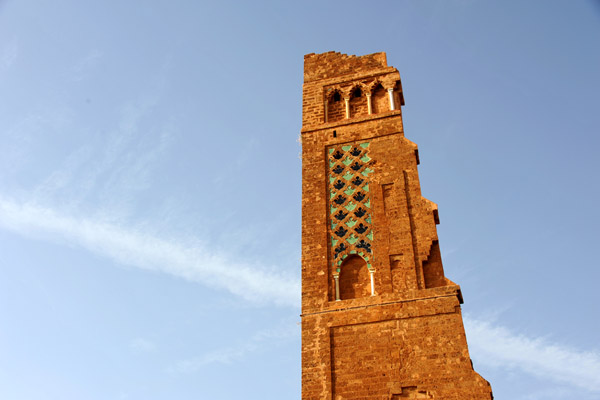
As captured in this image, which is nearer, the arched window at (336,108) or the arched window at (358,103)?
the arched window at (358,103)

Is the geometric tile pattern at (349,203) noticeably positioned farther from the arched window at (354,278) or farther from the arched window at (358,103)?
the arched window at (358,103)

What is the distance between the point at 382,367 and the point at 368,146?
5.66m

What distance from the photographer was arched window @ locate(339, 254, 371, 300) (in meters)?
13.1

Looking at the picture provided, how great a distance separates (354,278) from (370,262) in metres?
0.49

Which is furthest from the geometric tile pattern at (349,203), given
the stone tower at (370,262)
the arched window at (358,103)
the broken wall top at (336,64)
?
the broken wall top at (336,64)

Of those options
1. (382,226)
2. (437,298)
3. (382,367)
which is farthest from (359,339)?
(382,226)

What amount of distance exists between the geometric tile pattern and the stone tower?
1.0 inches

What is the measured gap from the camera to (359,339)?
1218 centimetres

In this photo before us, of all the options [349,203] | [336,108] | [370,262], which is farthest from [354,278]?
[336,108]

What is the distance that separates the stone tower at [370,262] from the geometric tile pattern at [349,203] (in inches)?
1.0

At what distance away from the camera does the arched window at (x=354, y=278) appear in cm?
1306

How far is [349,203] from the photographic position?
14.3 m

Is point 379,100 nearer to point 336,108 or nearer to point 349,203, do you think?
point 336,108

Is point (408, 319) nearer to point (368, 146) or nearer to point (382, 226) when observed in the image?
point (382, 226)
